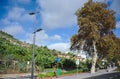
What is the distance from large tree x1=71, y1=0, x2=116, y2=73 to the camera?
49.3m

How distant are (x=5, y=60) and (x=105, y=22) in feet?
71.6

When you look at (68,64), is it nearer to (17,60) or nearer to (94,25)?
(94,25)

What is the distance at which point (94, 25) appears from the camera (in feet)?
160

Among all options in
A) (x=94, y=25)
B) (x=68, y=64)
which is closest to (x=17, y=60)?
(x=94, y=25)

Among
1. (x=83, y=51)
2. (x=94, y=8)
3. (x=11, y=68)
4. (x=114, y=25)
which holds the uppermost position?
(x=94, y=8)

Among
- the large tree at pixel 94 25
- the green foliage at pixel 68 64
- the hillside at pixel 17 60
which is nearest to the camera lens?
the hillside at pixel 17 60

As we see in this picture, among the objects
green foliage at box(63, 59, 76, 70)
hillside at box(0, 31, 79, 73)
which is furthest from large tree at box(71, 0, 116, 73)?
green foliage at box(63, 59, 76, 70)

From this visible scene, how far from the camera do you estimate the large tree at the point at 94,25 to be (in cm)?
4931

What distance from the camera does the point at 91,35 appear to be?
48531mm

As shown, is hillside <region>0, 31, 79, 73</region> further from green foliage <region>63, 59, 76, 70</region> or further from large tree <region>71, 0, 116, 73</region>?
large tree <region>71, 0, 116, 73</region>

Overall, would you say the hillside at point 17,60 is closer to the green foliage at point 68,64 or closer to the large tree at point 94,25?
the green foliage at point 68,64

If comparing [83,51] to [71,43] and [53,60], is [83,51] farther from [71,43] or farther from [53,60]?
[53,60]

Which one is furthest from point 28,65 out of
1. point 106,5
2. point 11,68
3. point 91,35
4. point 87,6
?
point 106,5

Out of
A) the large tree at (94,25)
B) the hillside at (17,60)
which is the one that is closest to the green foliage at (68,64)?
the hillside at (17,60)
